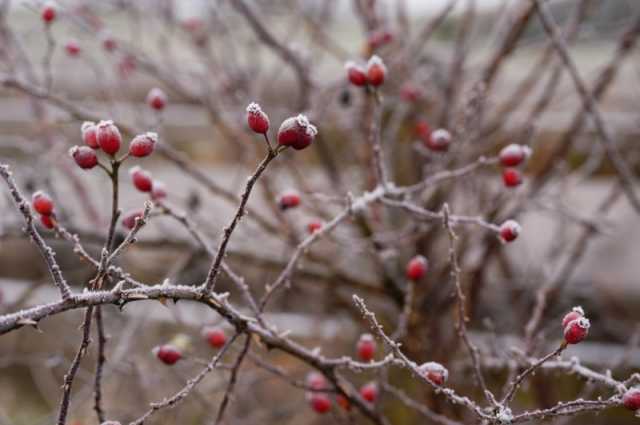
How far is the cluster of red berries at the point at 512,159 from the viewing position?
886mm

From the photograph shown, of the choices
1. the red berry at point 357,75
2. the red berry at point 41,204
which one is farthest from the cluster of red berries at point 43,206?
the red berry at point 357,75

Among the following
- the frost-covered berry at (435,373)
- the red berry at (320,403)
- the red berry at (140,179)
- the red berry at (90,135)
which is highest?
the red berry at (140,179)

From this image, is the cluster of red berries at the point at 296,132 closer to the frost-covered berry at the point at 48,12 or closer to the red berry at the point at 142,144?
the red berry at the point at 142,144

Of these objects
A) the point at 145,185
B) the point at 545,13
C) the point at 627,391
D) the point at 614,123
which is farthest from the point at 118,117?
the point at 614,123

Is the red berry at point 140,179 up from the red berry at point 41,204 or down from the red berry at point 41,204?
up

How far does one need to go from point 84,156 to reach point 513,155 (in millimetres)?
553

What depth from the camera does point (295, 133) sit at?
1.68 feet

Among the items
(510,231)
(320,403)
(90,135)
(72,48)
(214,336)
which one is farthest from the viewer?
(72,48)

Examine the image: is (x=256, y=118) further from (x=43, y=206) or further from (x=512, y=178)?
(x=512, y=178)

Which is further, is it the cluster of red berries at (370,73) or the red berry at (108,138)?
the cluster of red berries at (370,73)

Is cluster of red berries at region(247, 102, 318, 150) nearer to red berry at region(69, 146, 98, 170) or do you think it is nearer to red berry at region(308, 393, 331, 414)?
red berry at region(69, 146, 98, 170)

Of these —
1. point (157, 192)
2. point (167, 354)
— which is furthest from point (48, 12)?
point (167, 354)

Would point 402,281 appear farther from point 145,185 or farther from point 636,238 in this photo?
point 636,238

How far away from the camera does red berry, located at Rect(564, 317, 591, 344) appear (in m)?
0.58
